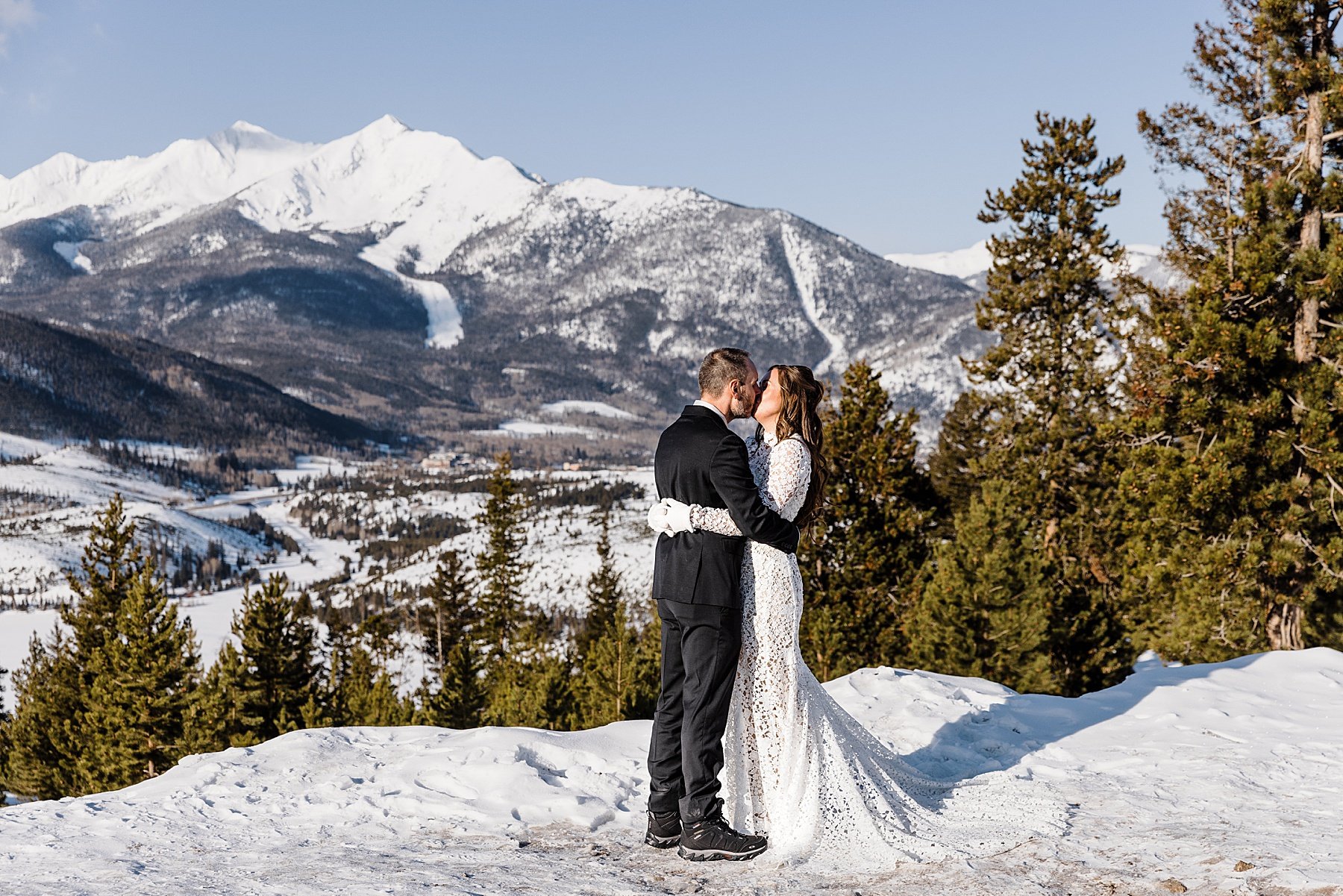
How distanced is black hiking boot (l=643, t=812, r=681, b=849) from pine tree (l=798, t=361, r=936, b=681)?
79.1ft

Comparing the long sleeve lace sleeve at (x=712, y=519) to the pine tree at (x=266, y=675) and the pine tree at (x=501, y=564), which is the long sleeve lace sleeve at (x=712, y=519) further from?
the pine tree at (x=501, y=564)

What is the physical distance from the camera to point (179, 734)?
123 feet

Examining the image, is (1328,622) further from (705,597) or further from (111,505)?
(111,505)

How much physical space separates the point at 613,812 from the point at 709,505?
Answer: 104 inches

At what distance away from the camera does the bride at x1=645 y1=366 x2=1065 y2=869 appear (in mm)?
6035

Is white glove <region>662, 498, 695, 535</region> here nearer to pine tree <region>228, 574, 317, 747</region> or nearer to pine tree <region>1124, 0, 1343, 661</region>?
pine tree <region>1124, 0, 1343, 661</region>

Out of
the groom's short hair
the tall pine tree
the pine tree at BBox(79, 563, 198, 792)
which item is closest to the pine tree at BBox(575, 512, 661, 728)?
Result: the pine tree at BBox(79, 563, 198, 792)

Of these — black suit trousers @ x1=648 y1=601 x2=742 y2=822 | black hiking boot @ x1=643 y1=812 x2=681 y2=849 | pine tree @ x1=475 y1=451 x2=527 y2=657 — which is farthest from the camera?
pine tree @ x1=475 y1=451 x2=527 y2=657

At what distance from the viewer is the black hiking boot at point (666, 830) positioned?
6262 mm

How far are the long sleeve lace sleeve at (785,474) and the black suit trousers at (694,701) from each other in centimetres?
75

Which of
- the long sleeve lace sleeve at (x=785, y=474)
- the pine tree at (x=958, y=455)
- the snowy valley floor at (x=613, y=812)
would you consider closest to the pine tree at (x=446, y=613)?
the pine tree at (x=958, y=455)

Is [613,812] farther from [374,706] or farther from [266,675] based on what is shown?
[266,675]

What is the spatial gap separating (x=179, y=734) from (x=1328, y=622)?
3822cm

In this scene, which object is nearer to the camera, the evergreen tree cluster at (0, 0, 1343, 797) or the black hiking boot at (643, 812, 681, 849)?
the black hiking boot at (643, 812, 681, 849)
